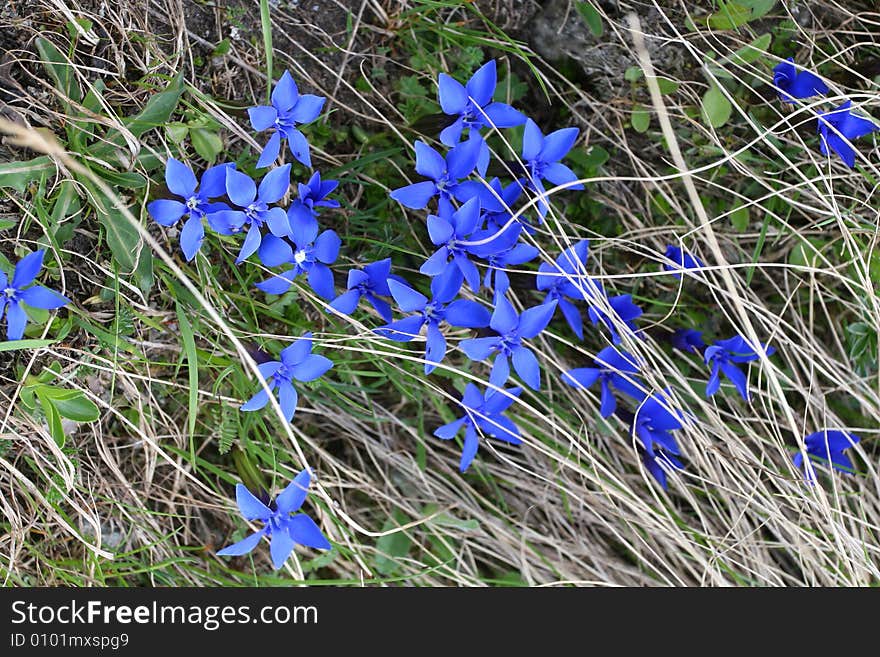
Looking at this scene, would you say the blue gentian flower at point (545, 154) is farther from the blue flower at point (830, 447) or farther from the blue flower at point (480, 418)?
the blue flower at point (830, 447)

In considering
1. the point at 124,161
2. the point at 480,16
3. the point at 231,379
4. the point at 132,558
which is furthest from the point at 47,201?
the point at 480,16

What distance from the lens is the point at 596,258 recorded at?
2.10 meters

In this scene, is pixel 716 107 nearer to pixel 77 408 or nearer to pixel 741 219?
pixel 741 219

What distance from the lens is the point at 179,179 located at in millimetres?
1500

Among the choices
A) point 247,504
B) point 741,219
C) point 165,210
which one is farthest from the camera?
point 741,219

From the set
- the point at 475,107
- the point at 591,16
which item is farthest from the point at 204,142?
the point at 591,16

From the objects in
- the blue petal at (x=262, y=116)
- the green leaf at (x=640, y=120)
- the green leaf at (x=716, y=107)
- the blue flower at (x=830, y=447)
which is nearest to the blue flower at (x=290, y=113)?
the blue petal at (x=262, y=116)

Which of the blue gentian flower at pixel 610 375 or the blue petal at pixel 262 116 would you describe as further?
the blue gentian flower at pixel 610 375

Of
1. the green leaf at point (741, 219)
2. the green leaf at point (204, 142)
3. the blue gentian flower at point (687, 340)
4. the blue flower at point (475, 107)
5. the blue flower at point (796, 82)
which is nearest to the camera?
the blue flower at point (475, 107)

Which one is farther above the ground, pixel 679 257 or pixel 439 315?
pixel 679 257

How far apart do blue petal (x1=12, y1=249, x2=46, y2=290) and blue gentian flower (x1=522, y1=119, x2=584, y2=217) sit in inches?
39.4

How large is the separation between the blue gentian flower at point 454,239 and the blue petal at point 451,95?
0.21m

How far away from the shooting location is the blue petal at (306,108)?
157 centimetres

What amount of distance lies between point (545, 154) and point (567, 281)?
0.30 meters
